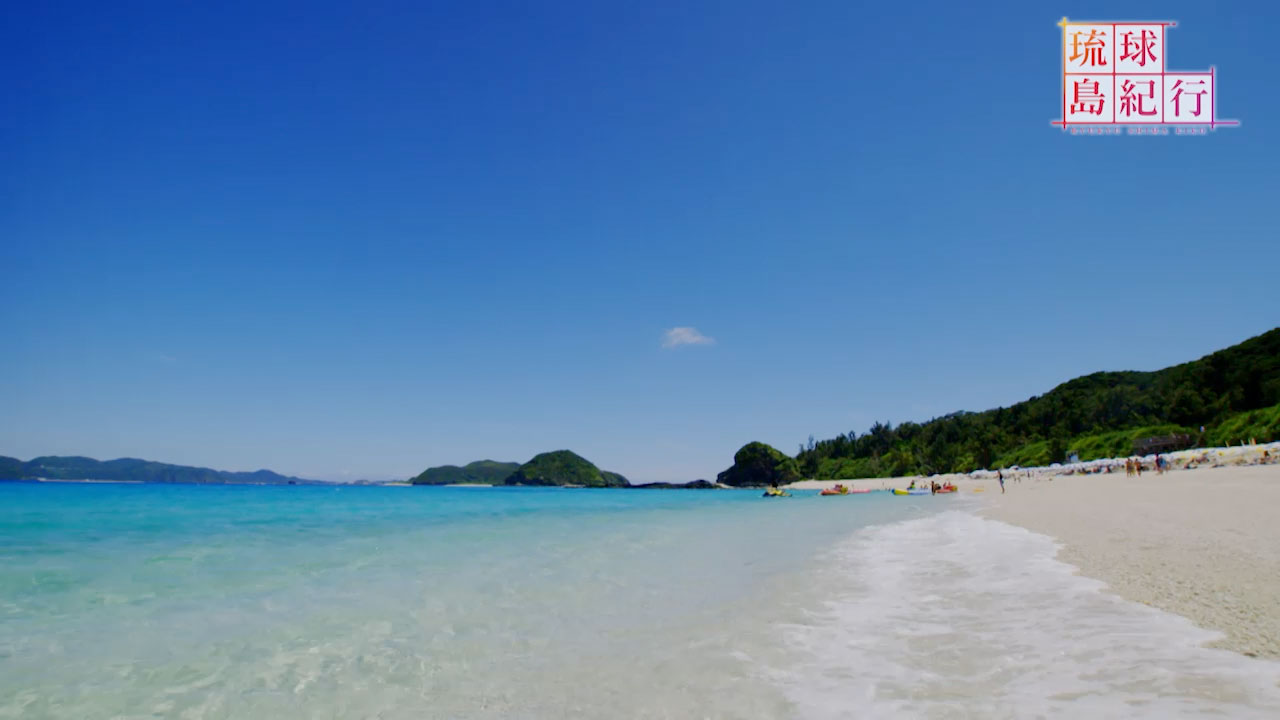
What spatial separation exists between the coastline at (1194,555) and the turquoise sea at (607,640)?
1.40 feet

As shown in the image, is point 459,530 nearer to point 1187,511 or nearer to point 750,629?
point 750,629

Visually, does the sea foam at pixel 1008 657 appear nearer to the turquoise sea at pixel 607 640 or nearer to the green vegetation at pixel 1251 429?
the turquoise sea at pixel 607 640

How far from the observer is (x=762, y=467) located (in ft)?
549

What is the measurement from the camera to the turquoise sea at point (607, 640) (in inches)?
185

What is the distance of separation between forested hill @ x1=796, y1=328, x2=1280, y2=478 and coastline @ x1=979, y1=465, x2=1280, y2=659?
160 ft

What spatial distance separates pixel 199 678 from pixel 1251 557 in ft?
45.8

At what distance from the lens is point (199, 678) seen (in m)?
6.02

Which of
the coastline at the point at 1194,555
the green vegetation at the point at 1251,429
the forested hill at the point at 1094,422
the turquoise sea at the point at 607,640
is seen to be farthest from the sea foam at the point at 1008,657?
the forested hill at the point at 1094,422

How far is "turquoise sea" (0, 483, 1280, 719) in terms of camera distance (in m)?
4.71

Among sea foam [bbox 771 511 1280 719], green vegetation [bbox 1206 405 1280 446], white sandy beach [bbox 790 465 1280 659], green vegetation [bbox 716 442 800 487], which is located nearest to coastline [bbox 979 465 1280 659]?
white sandy beach [bbox 790 465 1280 659]

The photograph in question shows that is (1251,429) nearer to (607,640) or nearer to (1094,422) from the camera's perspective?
(1094,422)

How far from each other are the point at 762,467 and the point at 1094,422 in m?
81.3

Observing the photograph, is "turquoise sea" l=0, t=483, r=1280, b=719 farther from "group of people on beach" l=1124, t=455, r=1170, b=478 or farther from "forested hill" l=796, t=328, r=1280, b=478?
"forested hill" l=796, t=328, r=1280, b=478

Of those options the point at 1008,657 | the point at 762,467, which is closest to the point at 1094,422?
the point at 762,467
